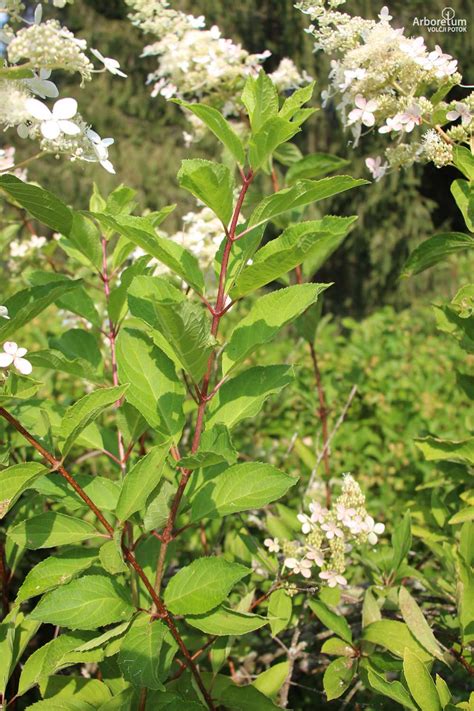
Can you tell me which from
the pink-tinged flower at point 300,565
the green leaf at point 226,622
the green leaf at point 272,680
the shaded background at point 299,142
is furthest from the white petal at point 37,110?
the shaded background at point 299,142

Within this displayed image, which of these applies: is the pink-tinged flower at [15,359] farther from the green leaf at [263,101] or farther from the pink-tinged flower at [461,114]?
the pink-tinged flower at [461,114]

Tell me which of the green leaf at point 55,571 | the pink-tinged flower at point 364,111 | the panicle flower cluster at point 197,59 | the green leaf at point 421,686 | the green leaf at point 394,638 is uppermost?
the panicle flower cluster at point 197,59

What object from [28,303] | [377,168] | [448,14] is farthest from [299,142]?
[28,303]

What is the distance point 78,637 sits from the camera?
2.92 feet

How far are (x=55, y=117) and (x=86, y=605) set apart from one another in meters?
0.58

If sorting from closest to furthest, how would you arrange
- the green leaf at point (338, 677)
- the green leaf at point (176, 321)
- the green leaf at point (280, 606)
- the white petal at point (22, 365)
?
the green leaf at point (176, 321)
the white petal at point (22, 365)
the green leaf at point (338, 677)
the green leaf at point (280, 606)

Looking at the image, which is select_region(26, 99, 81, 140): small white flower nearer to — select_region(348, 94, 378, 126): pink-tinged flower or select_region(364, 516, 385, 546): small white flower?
select_region(348, 94, 378, 126): pink-tinged flower

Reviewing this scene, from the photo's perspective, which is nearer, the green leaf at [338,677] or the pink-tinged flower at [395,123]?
the green leaf at [338,677]

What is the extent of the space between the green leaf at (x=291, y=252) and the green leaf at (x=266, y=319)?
0.03m

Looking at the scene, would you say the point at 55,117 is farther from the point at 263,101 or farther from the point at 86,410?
the point at 86,410

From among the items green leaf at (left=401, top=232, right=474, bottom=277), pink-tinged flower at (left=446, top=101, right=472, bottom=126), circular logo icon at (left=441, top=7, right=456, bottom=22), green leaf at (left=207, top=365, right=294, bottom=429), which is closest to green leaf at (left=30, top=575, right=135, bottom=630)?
green leaf at (left=207, top=365, right=294, bottom=429)

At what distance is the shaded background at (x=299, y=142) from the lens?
6332mm

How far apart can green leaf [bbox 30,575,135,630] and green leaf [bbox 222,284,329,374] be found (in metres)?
0.31

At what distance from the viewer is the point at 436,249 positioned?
3.76ft
